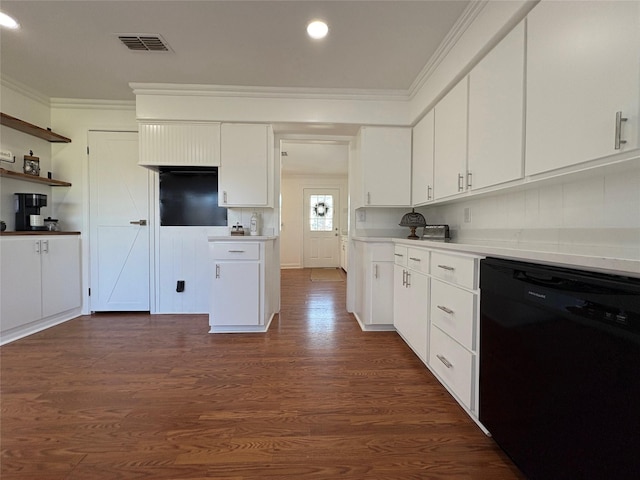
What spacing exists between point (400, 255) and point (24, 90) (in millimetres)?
4164

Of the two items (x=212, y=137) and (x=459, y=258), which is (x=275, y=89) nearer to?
(x=212, y=137)

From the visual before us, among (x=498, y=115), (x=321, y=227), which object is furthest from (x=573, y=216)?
(x=321, y=227)

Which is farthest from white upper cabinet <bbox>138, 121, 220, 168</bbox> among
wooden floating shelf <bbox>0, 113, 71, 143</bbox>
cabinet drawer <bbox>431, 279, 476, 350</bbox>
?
cabinet drawer <bbox>431, 279, 476, 350</bbox>

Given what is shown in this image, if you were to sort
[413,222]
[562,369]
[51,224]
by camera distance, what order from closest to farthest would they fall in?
[562,369]
[413,222]
[51,224]

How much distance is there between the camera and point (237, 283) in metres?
2.66

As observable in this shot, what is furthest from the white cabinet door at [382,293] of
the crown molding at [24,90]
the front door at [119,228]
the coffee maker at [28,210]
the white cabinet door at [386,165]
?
the crown molding at [24,90]

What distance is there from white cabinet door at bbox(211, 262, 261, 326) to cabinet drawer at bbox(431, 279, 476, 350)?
160cm

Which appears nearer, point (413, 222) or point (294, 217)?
point (413, 222)

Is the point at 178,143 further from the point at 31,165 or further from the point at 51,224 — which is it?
the point at 51,224

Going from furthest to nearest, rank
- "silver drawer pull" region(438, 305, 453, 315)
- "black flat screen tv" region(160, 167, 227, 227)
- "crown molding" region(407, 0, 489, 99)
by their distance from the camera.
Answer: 1. "black flat screen tv" region(160, 167, 227, 227)
2. "crown molding" region(407, 0, 489, 99)
3. "silver drawer pull" region(438, 305, 453, 315)

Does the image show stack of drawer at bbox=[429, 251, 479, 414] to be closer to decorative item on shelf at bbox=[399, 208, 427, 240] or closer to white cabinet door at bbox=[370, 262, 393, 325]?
white cabinet door at bbox=[370, 262, 393, 325]

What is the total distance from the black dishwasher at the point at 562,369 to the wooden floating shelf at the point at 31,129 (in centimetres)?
406

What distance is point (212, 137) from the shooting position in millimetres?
2885

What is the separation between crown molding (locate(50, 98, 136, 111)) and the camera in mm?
3172
